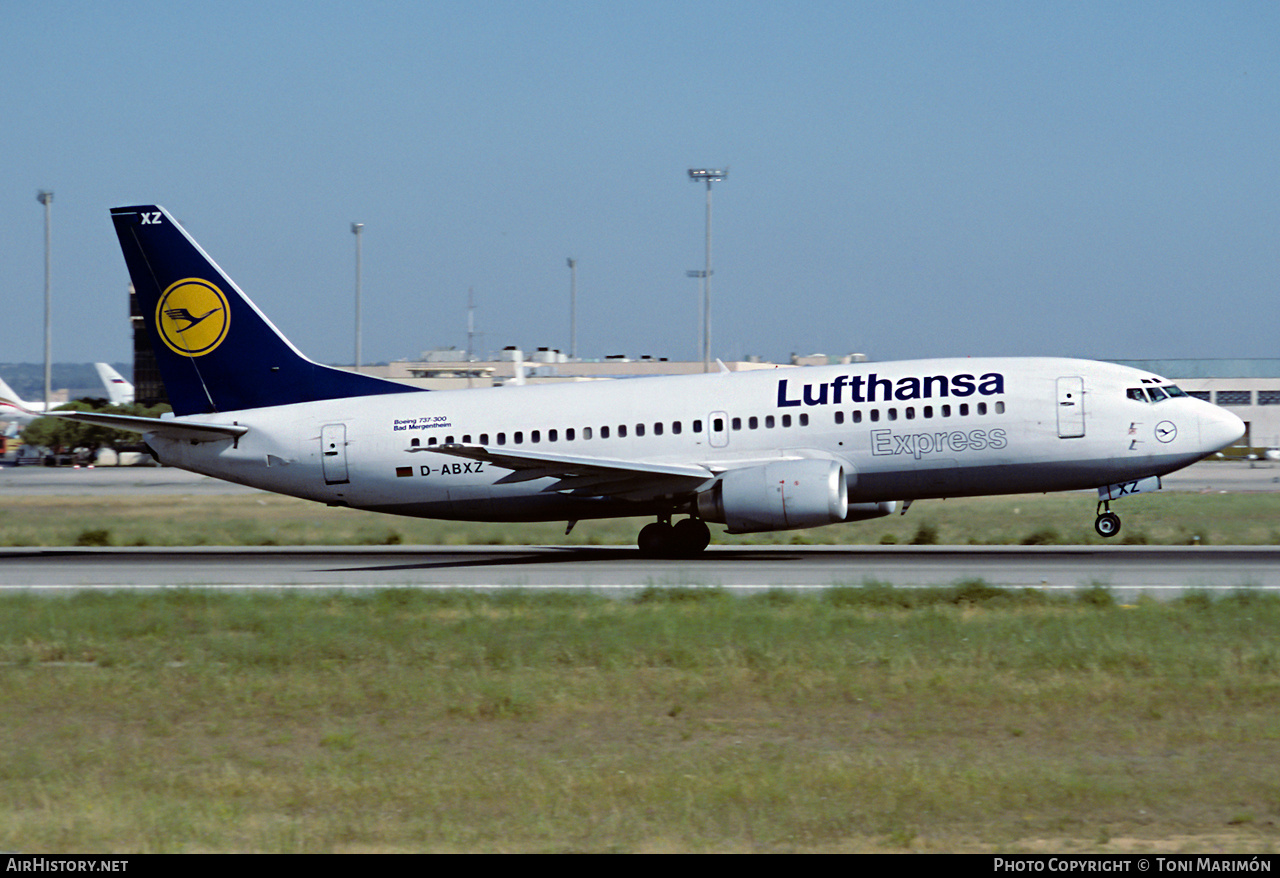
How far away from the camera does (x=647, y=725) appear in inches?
474

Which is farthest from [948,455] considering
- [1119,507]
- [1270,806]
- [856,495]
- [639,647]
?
[1119,507]

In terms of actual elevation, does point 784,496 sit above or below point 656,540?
above

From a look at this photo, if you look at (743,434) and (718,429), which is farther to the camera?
(718,429)

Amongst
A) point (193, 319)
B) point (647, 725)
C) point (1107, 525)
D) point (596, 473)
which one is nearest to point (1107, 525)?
point (1107, 525)

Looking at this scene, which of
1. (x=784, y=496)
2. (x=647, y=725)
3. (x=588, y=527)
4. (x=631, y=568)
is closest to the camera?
(x=647, y=725)

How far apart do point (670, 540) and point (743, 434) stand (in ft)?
9.35

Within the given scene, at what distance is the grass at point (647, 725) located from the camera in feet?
28.4

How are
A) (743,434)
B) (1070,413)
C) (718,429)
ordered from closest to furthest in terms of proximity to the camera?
(1070,413) < (743,434) < (718,429)

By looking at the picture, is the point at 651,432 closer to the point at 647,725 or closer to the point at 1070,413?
the point at 1070,413

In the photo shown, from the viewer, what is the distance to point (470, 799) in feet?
30.7

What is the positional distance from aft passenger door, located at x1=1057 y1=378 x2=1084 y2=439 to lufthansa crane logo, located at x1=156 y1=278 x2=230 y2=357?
18.3m

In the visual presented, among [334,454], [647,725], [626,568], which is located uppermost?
[334,454]

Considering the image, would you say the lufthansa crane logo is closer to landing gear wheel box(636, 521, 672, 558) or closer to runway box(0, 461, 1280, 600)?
runway box(0, 461, 1280, 600)

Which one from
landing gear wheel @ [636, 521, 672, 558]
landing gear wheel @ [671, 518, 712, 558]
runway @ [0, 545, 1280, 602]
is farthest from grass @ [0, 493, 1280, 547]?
landing gear wheel @ [636, 521, 672, 558]
